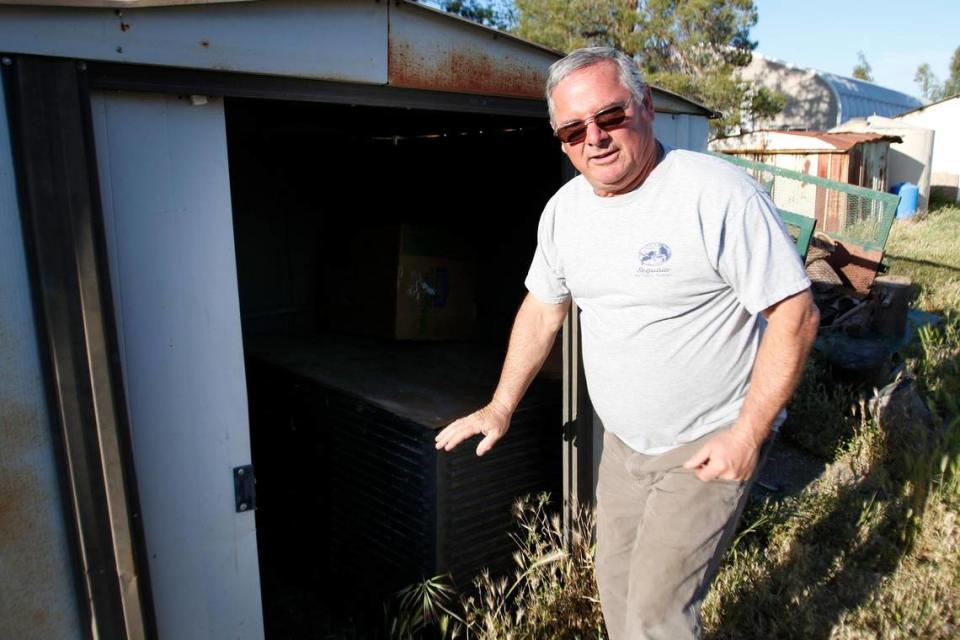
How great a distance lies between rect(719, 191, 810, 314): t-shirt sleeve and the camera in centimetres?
207

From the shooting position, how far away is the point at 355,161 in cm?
534

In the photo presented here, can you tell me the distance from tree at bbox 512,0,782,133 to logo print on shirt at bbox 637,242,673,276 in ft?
52.0

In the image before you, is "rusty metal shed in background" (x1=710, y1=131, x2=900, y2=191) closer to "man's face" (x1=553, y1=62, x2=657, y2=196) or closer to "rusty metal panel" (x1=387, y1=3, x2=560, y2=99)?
"rusty metal panel" (x1=387, y1=3, x2=560, y2=99)

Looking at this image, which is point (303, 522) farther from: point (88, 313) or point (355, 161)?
point (355, 161)

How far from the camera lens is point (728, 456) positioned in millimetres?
2088

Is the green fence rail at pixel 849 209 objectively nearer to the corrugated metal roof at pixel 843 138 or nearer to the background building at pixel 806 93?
the corrugated metal roof at pixel 843 138

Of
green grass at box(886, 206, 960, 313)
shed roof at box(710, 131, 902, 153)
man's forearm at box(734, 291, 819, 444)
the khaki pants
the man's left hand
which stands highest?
shed roof at box(710, 131, 902, 153)

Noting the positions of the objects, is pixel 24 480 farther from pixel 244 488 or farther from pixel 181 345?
pixel 244 488

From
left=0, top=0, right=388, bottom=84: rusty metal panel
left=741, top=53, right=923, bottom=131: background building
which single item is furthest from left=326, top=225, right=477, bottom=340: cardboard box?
left=741, top=53, right=923, bottom=131: background building

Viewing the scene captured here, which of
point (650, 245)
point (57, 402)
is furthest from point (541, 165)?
point (57, 402)

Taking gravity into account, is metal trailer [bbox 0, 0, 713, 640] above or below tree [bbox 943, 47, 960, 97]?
below

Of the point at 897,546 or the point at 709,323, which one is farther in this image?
the point at 897,546

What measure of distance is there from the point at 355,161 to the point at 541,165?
1.58 meters

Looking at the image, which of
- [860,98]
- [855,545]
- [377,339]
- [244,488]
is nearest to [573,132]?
[244,488]
